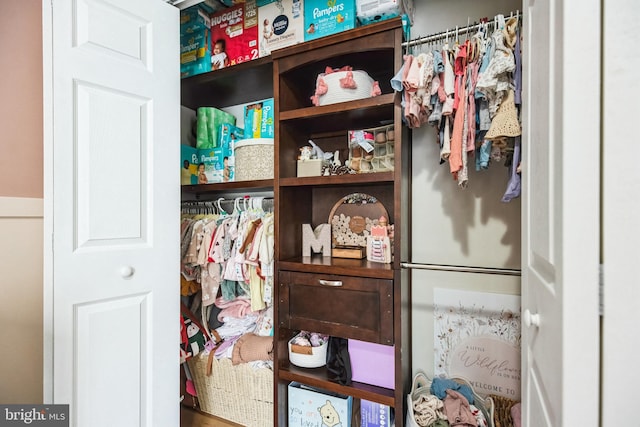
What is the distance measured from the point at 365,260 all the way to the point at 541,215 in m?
0.99

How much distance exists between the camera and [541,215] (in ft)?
2.02

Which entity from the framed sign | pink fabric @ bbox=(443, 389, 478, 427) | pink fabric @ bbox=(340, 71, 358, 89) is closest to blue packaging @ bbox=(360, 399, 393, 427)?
pink fabric @ bbox=(443, 389, 478, 427)

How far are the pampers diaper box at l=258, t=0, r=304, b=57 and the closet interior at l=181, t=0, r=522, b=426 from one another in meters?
0.10

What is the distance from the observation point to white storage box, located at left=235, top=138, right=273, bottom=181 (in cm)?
169

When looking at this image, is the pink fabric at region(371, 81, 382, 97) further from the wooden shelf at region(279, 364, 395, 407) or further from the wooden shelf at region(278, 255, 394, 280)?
the wooden shelf at region(279, 364, 395, 407)

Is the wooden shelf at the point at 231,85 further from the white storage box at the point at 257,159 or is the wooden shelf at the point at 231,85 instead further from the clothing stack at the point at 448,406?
the clothing stack at the point at 448,406

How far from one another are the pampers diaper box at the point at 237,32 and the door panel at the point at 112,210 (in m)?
0.35

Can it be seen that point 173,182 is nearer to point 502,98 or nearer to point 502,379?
point 502,98

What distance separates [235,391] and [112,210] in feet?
4.00

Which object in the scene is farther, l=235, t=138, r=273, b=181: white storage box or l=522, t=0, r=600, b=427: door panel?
l=235, t=138, r=273, b=181: white storage box

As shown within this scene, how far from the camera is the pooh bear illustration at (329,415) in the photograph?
4.82ft

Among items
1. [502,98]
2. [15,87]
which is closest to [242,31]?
[15,87]
